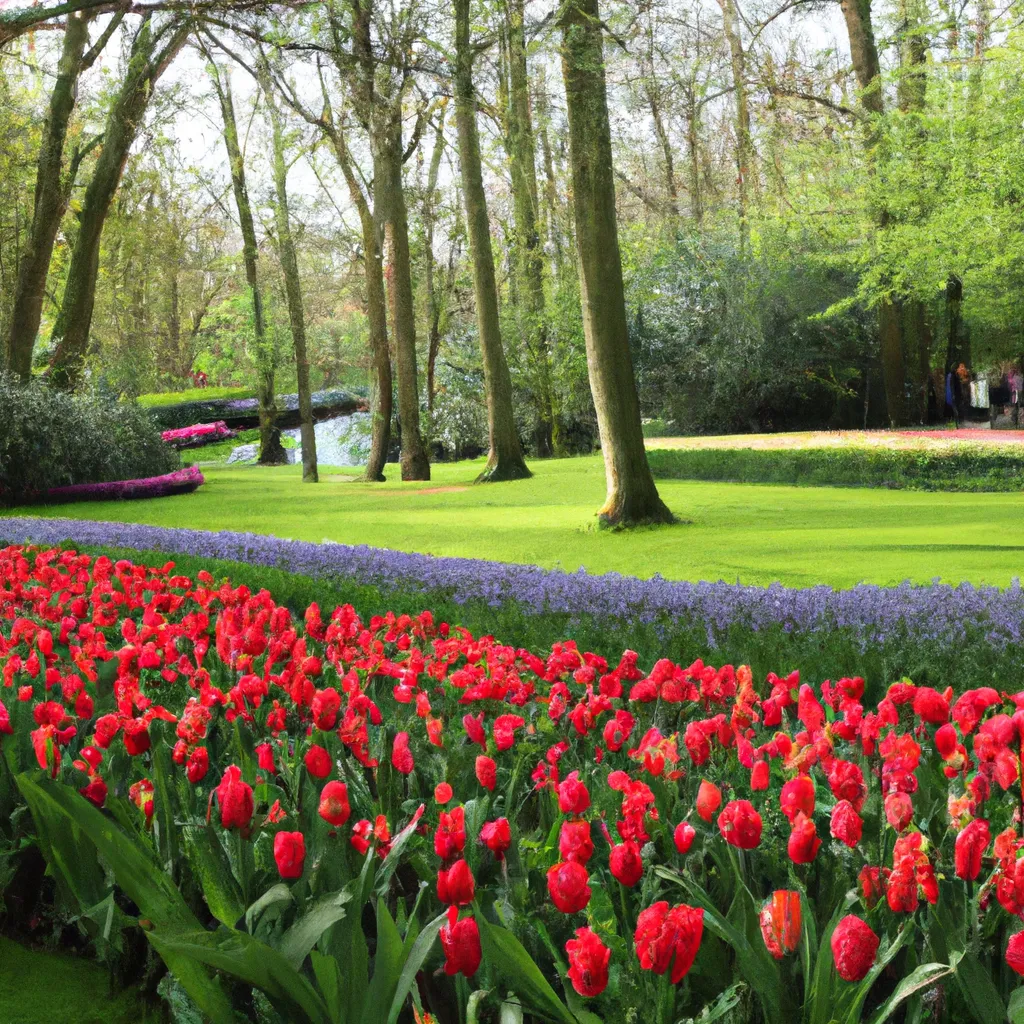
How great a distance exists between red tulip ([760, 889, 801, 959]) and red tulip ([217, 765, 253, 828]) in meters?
1.03

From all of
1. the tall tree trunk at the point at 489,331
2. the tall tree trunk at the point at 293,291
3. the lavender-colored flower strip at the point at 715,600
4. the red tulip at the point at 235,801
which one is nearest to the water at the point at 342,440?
the tall tree trunk at the point at 293,291

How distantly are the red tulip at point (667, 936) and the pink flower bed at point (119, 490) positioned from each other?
19.7 metres

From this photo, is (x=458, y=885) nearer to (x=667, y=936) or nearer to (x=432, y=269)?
(x=667, y=936)

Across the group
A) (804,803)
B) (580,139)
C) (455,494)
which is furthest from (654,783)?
(455,494)

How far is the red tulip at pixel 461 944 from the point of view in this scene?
174cm

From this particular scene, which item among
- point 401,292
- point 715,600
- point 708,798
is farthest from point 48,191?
point 708,798

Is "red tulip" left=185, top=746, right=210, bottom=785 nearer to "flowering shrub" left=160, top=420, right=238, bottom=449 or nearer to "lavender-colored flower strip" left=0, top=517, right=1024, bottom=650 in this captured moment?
"lavender-colored flower strip" left=0, top=517, right=1024, bottom=650

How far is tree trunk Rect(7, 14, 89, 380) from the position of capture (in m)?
20.3

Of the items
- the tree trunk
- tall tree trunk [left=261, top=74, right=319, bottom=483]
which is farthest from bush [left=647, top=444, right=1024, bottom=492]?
the tree trunk

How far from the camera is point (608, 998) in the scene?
1.90 meters

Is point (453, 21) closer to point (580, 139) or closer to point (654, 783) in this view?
point (580, 139)

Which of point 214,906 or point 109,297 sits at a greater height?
point 109,297

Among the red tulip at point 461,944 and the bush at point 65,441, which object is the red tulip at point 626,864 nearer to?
the red tulip at point 461,944

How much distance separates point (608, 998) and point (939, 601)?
4.71 metres
